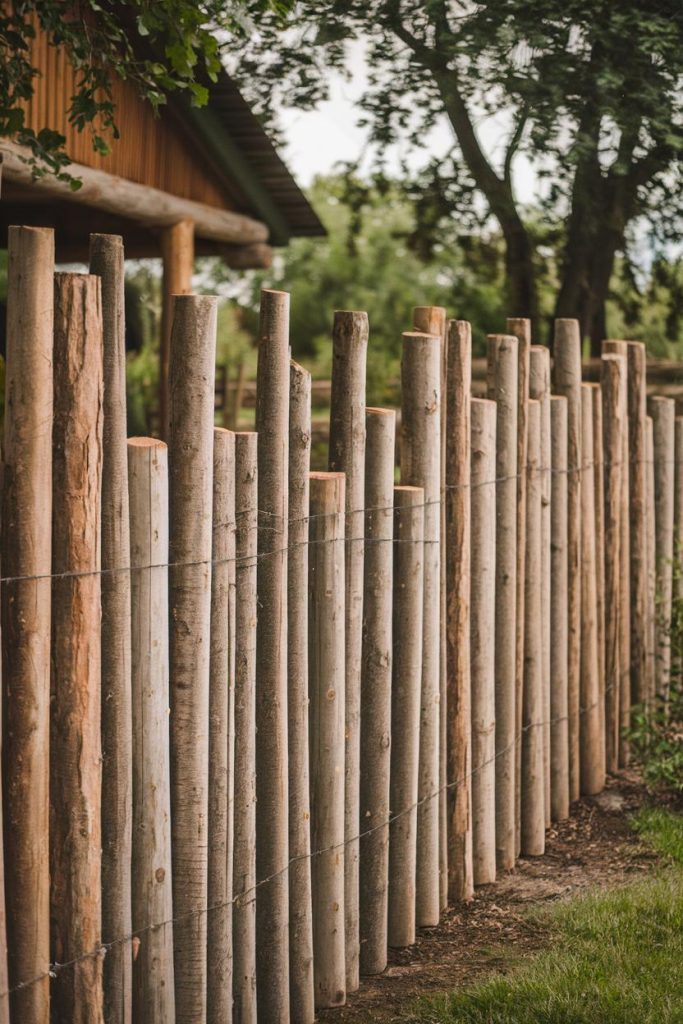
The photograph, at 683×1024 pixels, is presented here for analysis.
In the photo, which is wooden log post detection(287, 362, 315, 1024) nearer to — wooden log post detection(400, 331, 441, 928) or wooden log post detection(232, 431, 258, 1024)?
wooden log post detection(232, 431, 258, 1024)

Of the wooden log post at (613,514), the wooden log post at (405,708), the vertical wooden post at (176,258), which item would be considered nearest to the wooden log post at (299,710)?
the wooden log post at (405,708)

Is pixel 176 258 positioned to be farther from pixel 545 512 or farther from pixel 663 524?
pixel 545 512

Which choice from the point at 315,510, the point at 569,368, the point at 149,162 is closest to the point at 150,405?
the point at 149,162

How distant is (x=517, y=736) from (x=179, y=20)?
2947 mm

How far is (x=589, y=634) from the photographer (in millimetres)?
5426

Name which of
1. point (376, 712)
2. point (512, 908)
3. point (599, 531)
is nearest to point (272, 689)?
point (376, 712)

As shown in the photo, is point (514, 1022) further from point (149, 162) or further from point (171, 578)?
point (149, 162)

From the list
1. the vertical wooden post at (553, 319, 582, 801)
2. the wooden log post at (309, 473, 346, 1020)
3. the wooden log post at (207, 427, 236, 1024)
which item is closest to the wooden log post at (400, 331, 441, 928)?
the wooden log post at (309, 473, 346, 1020)

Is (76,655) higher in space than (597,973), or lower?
higher

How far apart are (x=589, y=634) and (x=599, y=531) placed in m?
0.50

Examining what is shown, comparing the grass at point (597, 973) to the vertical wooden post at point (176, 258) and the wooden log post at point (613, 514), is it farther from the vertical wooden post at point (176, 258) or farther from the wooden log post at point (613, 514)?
the vertical wooden post at point (176, 258)

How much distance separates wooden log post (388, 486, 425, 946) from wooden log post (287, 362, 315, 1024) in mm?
554

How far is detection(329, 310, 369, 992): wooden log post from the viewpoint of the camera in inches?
147

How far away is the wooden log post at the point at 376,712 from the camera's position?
389cm
